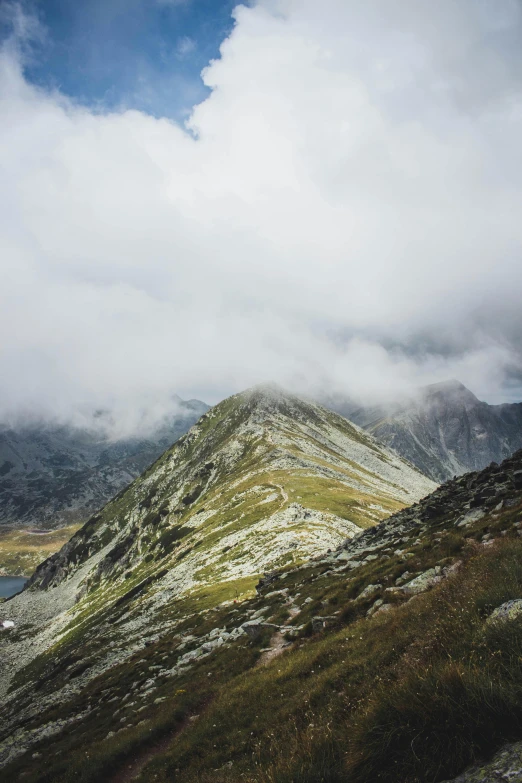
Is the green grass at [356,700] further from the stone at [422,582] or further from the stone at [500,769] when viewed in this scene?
the stone at [422,582]

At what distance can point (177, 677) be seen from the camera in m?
23.5

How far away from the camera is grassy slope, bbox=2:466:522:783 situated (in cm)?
571

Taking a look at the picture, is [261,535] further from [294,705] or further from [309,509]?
[294,705]

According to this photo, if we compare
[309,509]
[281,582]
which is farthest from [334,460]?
[281,582]

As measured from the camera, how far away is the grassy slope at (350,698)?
5711 millimetres

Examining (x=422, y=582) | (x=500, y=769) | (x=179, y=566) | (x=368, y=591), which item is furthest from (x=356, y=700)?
(x=179, y=566)

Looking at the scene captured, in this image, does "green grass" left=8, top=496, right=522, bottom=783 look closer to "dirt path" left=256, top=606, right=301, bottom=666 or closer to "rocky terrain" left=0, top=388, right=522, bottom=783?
"rocky terrain" left=0, top=388, right=522, bottom=783

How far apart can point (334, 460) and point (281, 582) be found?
442 feet

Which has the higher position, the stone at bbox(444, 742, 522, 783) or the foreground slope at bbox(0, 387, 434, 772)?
the stone at bbox(444, 742, 522, 783)

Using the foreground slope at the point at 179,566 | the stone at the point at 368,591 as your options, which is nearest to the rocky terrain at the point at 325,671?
the stone at the point at 368,591

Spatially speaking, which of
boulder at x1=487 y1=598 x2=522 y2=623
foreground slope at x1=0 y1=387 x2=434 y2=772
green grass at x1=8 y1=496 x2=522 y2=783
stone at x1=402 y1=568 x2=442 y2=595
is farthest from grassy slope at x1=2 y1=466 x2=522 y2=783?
foreground slope at x1=0 y1=387 x2=434 y2=772

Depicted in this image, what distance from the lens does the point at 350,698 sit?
9.24 m

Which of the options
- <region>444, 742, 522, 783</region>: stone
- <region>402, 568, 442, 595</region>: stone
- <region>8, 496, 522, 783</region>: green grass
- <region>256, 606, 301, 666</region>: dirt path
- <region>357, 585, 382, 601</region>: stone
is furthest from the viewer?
<region>357, 585, 382, 601</region>: stone

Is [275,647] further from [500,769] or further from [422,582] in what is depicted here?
[500,769]
